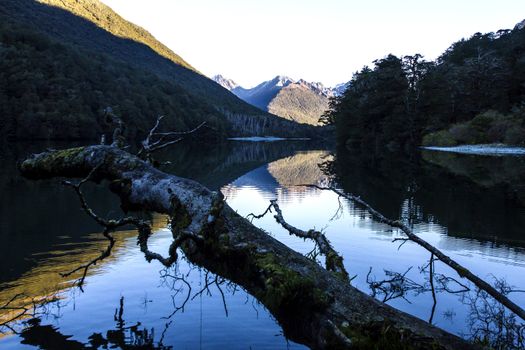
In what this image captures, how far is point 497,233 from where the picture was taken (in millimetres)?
15422

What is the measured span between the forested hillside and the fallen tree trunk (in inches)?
2488

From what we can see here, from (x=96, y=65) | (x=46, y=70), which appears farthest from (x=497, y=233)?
(x=96, y=65)

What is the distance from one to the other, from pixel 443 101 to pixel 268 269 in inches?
3154

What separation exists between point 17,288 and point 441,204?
18594mm

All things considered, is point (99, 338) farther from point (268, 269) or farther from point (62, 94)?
point (62, 94)

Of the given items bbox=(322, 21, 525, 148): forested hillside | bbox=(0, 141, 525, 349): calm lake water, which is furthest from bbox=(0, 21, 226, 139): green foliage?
bbox=(0, 141, 525, 349): calm lake water

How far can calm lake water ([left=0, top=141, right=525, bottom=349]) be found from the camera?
7398 millimetres

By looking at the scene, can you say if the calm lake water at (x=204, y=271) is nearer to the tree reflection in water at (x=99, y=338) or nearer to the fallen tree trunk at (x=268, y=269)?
the tree reflection in water at (x=99, y=338)

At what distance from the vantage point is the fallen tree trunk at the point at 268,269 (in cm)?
458

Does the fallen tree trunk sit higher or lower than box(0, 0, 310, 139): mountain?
lower

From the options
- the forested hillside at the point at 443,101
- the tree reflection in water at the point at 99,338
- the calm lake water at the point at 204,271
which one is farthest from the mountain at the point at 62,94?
the tree reflection in water at the point at 99,338

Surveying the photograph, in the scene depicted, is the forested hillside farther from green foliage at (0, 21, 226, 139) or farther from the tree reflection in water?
the tree reflection in water

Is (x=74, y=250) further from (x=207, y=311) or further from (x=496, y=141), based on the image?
(x=496, y=141)

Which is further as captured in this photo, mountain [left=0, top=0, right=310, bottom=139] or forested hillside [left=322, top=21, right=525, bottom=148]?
mountain [left=0, top=0, right=310, bottom=139]
